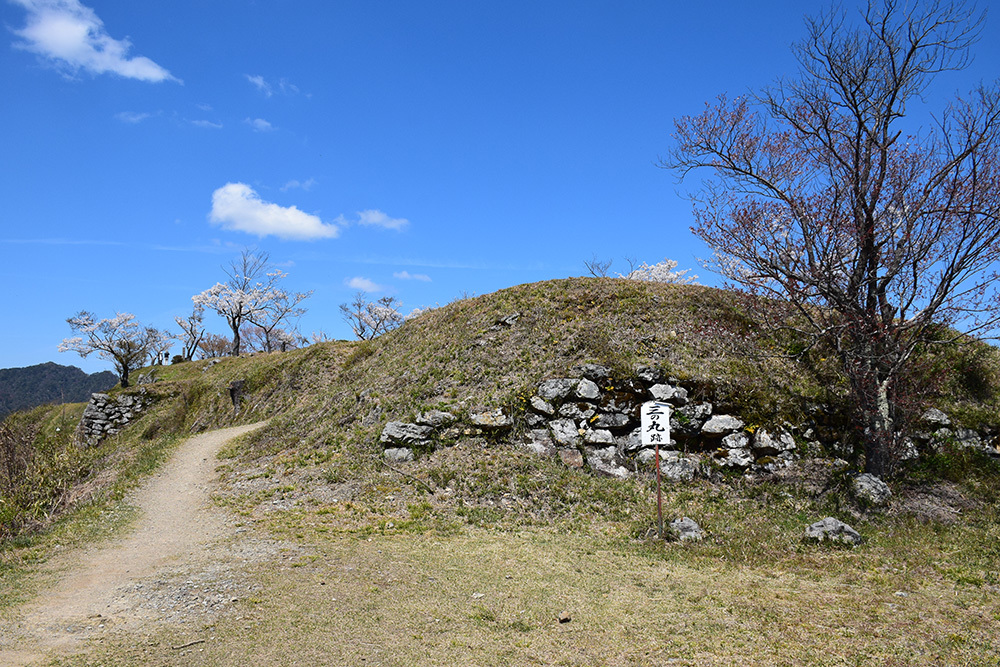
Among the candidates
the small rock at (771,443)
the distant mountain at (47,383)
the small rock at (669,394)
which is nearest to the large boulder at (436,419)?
the small rock at (669,394)

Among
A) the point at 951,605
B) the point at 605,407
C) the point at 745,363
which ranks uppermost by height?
the point at 745,363

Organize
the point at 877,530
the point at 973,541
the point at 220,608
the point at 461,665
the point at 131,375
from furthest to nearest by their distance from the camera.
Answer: the point at 131,375
the point at 877,530
the point at 973,541
the point at 220,608
the point at 461,665

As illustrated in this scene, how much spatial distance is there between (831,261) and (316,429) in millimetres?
15303

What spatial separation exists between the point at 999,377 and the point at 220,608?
18982mm

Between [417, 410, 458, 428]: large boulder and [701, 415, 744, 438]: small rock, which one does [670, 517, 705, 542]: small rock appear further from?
[417, 410, 458, 428]: large boulder

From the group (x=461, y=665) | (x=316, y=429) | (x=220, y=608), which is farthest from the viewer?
(x=316, y=429)

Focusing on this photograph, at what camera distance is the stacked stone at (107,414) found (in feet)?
107

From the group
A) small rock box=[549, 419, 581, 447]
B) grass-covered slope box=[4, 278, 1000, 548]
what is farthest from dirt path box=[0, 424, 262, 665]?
small rock box=[549, 419, 581, 447]

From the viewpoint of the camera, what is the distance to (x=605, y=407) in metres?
14.6

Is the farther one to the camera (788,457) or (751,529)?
(788,457)

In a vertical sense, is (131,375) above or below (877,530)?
above

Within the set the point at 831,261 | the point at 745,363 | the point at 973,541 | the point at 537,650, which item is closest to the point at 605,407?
the point at 745,363

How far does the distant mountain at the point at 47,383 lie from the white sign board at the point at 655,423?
100m

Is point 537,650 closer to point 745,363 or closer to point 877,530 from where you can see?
point 877,530
